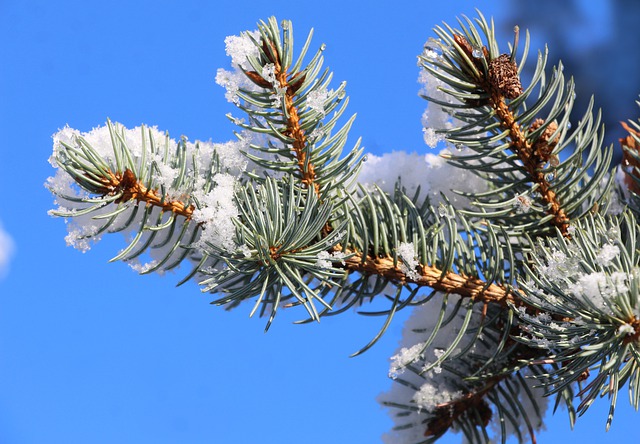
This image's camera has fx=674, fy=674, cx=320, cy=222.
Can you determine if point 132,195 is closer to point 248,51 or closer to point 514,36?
point 248,51

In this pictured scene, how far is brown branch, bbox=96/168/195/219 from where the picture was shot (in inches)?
25.6

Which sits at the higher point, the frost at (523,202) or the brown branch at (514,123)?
the brown branch at (514,123)

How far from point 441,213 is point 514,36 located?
191 mm

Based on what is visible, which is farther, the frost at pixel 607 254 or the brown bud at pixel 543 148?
the brown bud at pixel 543 148

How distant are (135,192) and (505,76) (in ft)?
1.24

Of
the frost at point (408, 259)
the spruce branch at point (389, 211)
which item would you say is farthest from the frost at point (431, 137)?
the frost at point (408, 259)

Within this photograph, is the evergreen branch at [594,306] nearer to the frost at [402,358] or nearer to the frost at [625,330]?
the frost at [625,330]

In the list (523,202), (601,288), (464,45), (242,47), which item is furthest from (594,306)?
(242,47)

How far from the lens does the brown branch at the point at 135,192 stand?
2.13 feet

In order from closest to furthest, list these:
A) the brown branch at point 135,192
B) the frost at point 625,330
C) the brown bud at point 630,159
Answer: the frost at point 625,330, the brown branch at point 135,192, the brown bud at point 630,159

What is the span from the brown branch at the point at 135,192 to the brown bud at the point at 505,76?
1.06 ft

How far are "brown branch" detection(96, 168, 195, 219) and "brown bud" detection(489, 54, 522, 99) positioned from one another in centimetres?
32

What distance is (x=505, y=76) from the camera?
656 millimetres

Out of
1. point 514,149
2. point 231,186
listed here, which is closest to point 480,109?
point 514,149
